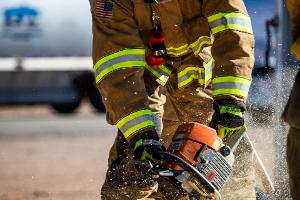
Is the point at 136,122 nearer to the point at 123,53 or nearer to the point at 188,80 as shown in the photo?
the point at 123,53

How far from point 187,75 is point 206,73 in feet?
0.33

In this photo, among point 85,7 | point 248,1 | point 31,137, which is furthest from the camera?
point 85,7

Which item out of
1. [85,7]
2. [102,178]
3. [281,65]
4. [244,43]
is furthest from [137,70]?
[85,7]

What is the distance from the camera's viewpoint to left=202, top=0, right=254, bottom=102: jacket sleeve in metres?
3.92

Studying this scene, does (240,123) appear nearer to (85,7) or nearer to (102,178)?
(102,178)

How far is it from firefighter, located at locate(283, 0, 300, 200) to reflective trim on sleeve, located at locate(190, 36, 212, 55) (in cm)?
89

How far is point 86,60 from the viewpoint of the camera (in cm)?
1105

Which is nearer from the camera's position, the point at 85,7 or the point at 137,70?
the point at 137,70

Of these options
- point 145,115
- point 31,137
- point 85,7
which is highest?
point 145,115

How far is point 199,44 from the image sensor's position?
4258 millimetres

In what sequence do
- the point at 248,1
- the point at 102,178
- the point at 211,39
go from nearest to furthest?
the point at 211,39 < the point at 248,1 < the point at 102,178

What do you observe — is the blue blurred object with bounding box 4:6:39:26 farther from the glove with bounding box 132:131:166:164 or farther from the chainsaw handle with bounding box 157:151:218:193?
the chainsaw handle with bounding box 157:151:218:193

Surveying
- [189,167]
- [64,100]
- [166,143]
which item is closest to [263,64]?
[166,143]

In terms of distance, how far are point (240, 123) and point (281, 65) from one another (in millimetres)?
1789
